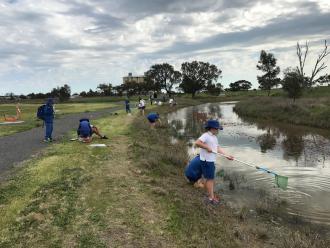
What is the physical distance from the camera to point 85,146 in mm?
17750

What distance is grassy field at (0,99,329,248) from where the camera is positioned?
782 cm

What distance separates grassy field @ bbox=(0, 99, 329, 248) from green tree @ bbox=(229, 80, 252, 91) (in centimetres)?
13877

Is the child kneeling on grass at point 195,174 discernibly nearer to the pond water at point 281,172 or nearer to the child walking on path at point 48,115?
the pond water at point 281,172

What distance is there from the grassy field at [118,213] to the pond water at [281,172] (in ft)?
4.86

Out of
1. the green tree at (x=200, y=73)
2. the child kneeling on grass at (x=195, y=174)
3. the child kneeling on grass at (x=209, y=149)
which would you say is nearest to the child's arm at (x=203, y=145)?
the child kneeling on grass at (x=209, y=149)

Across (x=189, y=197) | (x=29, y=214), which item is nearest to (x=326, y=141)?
(x=189, y=197)

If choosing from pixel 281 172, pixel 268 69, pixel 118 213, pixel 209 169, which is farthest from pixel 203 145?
pixel 268 69

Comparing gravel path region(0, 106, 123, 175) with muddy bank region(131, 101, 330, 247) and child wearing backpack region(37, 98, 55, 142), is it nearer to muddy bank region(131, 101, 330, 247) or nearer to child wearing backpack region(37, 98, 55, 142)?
child wearing backpack region(37, 98, 55, 142)

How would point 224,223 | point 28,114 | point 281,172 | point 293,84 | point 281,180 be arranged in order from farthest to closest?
point 293,84 → point 28,114 → point 281,172 → point 281,180 → point 224,223

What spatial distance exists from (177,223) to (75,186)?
11.7ft

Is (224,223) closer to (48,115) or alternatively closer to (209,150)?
(209,150)

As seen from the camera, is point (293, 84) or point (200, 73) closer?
point (293, 84)

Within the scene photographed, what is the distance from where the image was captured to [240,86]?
151 meters

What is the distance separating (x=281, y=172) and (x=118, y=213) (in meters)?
9.10
